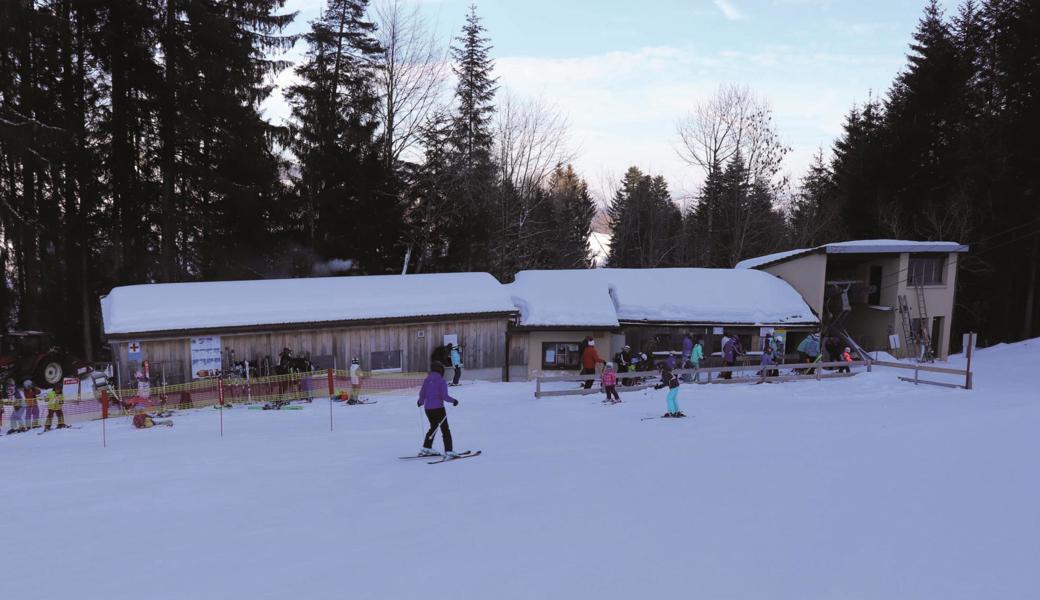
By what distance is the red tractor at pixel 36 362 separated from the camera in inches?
764

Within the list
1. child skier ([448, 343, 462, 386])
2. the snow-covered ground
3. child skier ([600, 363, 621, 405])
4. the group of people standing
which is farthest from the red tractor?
child skier ([600, 363, 621, 405])

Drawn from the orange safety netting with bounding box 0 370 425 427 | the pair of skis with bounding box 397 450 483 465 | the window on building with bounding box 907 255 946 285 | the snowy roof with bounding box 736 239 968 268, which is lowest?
the orange safety netting with bounding box 0 370 425 427

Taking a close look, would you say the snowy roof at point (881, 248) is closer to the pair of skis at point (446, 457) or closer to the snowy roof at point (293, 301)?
the snowy roof at point (293, 301)

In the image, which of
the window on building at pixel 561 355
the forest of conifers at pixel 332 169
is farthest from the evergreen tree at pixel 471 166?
the window on building at pixel 561 355

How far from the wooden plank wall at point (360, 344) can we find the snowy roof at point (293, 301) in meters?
0.54

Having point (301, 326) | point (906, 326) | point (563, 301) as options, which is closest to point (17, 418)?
point (301, 326)

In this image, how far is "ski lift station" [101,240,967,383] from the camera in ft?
62.1

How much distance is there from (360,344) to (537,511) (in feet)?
46.1

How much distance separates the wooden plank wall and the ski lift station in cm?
4

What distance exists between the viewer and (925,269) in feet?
93.9

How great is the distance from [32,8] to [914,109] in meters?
48.0

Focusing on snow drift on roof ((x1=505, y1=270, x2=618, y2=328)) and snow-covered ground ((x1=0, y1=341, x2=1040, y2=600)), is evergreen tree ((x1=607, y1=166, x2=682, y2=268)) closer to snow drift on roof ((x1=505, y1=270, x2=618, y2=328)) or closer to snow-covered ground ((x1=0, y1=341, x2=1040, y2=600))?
snow drift on roof ((x1=505, y1=270, x2=618, y2=328))

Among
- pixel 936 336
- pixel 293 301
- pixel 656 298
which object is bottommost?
pixel 936 336

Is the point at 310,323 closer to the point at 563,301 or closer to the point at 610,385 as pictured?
the point at 563,301
